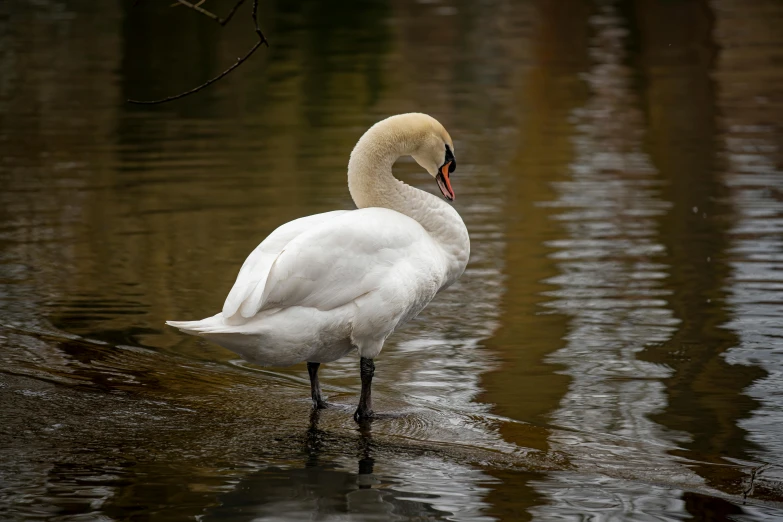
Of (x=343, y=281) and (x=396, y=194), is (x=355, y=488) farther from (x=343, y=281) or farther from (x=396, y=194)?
(x=396, y=194)

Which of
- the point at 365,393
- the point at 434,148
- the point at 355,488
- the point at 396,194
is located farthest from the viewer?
the point at 434,148

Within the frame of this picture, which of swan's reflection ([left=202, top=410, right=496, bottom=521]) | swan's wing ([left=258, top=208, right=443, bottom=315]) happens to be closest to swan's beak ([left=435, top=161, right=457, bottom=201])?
swan's wing ([left=258, top=208, right=443, bottom=315])

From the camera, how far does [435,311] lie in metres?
8.21

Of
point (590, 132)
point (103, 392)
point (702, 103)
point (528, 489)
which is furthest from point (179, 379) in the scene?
point (702, 103)

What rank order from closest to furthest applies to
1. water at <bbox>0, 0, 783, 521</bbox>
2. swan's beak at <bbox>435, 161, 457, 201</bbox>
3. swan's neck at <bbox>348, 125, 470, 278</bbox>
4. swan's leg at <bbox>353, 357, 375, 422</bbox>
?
1. water at <bbox>0, 0, 783, 521</bbox>
2. swan's leg at <bbox>353, 357, 375, 422</bbox>
3. swan's neck at <bbox>348, 125, 470, 278</bbox>
4. swan's beak at <bbox>435, 161, 457, 201</bbox>

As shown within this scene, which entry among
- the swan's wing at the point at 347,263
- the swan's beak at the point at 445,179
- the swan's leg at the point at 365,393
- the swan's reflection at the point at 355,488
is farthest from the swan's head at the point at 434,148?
the swan's reflection at the point at 355,488

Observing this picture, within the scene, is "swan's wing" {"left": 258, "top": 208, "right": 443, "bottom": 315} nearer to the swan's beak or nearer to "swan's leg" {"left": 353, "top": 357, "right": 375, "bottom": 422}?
"swan's leg" {"left": 353, "top": 357, "right": 375, "bottom": 422}

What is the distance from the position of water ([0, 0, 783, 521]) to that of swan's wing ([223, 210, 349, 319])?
606mm

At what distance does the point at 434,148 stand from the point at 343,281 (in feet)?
3.69

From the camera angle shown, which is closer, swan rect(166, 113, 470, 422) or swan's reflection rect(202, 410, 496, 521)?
swan's reflection rect(202, 410, 496, 521)

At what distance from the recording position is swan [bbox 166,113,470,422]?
5.51 m

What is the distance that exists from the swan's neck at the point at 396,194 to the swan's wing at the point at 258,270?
348mm

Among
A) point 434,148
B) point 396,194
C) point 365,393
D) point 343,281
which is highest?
point 434,148

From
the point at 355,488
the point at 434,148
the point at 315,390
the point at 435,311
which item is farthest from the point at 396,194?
the point at 435,311
